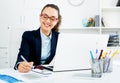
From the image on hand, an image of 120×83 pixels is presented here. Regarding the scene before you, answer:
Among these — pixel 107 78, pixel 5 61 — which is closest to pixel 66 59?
pixel 107 78

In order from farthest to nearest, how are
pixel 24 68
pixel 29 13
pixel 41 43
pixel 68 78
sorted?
pixel 29 13 → pixel 41 43 → pixel 24 68 → pixel 68 78

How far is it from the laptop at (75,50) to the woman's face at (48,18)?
55 cm

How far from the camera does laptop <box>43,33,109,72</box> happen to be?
4.98ft

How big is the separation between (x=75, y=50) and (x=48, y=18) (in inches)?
23.4

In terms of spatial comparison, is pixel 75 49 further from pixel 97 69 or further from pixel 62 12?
pixel 62 12

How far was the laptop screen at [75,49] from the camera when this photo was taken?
1.52 metres

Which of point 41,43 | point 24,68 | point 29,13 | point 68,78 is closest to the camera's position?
point 68,78

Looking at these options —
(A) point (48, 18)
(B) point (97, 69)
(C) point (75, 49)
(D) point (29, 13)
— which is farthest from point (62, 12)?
(B) point (97, 69)

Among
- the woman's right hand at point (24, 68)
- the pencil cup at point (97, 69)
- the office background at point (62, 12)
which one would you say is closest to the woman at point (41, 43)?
the woman's right hand at point (24, 68)

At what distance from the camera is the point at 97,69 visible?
144cm

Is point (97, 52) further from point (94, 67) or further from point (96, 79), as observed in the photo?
point (96, 79)

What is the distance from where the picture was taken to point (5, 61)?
391 cm

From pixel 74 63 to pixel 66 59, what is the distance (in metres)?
0.08

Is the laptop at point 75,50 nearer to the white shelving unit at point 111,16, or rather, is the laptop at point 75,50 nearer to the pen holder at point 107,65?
the pen holder at point 107,65
